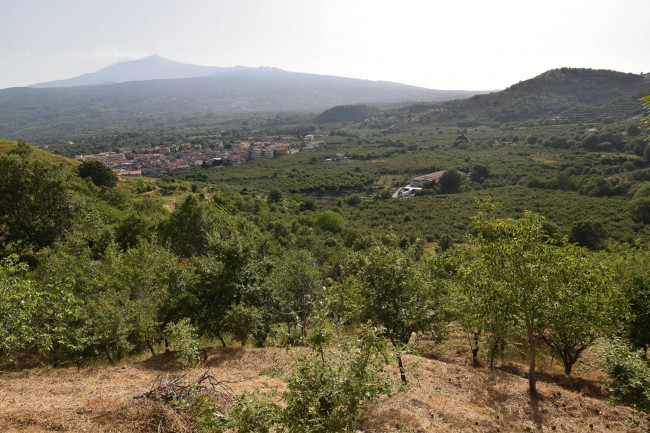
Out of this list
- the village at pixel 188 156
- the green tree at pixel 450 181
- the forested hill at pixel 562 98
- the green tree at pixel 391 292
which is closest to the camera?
the green tree at pixel 391 292

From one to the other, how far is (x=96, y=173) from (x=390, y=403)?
44592 millimetres

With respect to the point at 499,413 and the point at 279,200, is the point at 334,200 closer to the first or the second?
the point at 279,200

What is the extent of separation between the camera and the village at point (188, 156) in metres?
A: 87.9

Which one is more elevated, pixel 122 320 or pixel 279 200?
pixel 122 320

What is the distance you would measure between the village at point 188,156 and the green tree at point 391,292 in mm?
81918

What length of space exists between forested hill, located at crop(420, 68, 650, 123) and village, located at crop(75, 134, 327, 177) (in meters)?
74.3

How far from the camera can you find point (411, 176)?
77.2 meters

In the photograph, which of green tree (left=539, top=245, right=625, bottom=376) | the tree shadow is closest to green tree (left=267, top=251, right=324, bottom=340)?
the tree shadow

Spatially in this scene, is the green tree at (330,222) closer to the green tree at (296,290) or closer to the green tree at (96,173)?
the green tree at (96,173)

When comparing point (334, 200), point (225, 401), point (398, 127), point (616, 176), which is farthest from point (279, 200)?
point (398, 127)

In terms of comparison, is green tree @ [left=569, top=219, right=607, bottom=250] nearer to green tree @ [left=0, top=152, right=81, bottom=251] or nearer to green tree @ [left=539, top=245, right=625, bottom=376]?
green tree @ [left=539, top=245, right=625, bottom=376]

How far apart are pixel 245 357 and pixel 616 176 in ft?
240

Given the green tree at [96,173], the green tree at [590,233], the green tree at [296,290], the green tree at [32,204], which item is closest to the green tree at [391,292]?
the green tree at [296,290]

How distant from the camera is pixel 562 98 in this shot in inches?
5089
